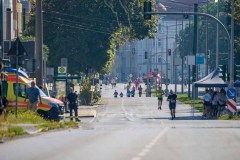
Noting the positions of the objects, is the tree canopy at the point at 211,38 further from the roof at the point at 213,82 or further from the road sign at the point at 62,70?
the road sign at the point at 62,70

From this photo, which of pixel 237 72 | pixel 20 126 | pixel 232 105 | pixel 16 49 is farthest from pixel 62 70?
pixel 20 126

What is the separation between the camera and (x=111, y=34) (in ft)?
293

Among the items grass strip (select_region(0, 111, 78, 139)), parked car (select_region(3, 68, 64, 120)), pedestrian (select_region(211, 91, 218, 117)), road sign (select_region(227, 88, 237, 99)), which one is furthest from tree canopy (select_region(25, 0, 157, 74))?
grass strip (select_region(0, 111, 78, 139))

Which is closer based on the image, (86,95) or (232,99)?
(232,99)

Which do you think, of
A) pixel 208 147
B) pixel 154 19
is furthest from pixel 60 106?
pixel 154 19

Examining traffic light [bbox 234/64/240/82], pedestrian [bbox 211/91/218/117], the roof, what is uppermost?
traffic light [bbox 234/64/240/82]

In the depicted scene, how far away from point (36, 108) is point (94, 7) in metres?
47.0

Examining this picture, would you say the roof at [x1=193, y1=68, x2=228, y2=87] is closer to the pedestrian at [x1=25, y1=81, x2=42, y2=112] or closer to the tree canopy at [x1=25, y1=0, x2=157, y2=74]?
the pedestrian at [x1=25, y1=81, x2=42, y2=112]

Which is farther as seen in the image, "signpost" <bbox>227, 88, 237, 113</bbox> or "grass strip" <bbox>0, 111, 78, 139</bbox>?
"signpost" <bbox>227, 88, 237, 113</bbox>

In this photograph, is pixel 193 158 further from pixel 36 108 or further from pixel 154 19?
pixel 154 19

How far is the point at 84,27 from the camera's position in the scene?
289 ft

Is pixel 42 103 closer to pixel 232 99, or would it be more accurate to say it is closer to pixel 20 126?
pixel 20 126

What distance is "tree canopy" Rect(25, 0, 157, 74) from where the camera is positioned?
87562mm

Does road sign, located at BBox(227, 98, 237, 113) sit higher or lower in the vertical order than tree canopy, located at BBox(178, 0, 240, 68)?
lower
